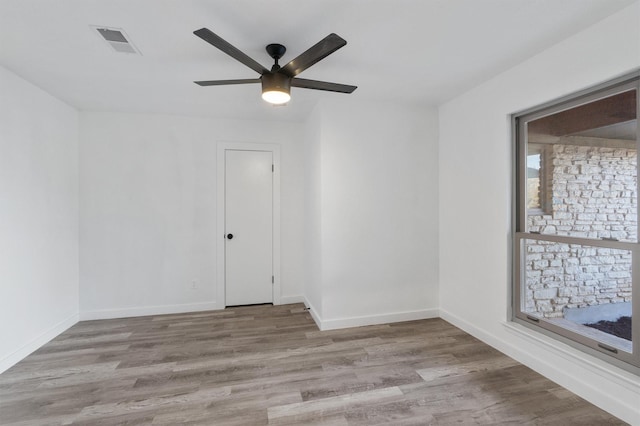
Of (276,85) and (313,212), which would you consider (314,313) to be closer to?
(313,212)

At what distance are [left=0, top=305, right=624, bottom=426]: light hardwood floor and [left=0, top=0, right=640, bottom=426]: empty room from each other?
0.02 m

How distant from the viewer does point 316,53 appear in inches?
67.5

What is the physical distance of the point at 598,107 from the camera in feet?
6.84

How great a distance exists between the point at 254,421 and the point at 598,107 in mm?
3212

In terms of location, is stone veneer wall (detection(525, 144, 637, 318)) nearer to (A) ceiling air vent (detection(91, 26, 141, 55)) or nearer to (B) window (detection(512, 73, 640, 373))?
(B) window (detection(512, 73, 640, 373))

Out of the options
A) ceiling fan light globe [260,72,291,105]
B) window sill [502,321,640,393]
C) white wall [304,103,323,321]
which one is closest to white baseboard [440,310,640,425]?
window sill [502,321,640,393]

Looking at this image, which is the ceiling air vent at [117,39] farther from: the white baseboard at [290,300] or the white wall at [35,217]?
the white baseboard at [290,300]

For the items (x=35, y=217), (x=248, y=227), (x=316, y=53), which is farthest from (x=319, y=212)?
(x=35, y=217)

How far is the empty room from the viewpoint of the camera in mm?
1889

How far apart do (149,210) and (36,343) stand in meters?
1.67

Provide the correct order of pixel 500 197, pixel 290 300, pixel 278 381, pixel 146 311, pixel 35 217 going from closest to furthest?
pixel 278 381, pixel 500 197, pixel 35 217, pixel 146 311, pixel 290 300

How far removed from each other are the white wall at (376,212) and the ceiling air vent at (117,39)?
1.78 meters

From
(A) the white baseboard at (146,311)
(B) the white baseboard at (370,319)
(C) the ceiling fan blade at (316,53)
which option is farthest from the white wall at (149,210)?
(C) the ceiling fan blade at (316,53)

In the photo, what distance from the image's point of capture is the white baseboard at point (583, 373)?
180 centimetres
